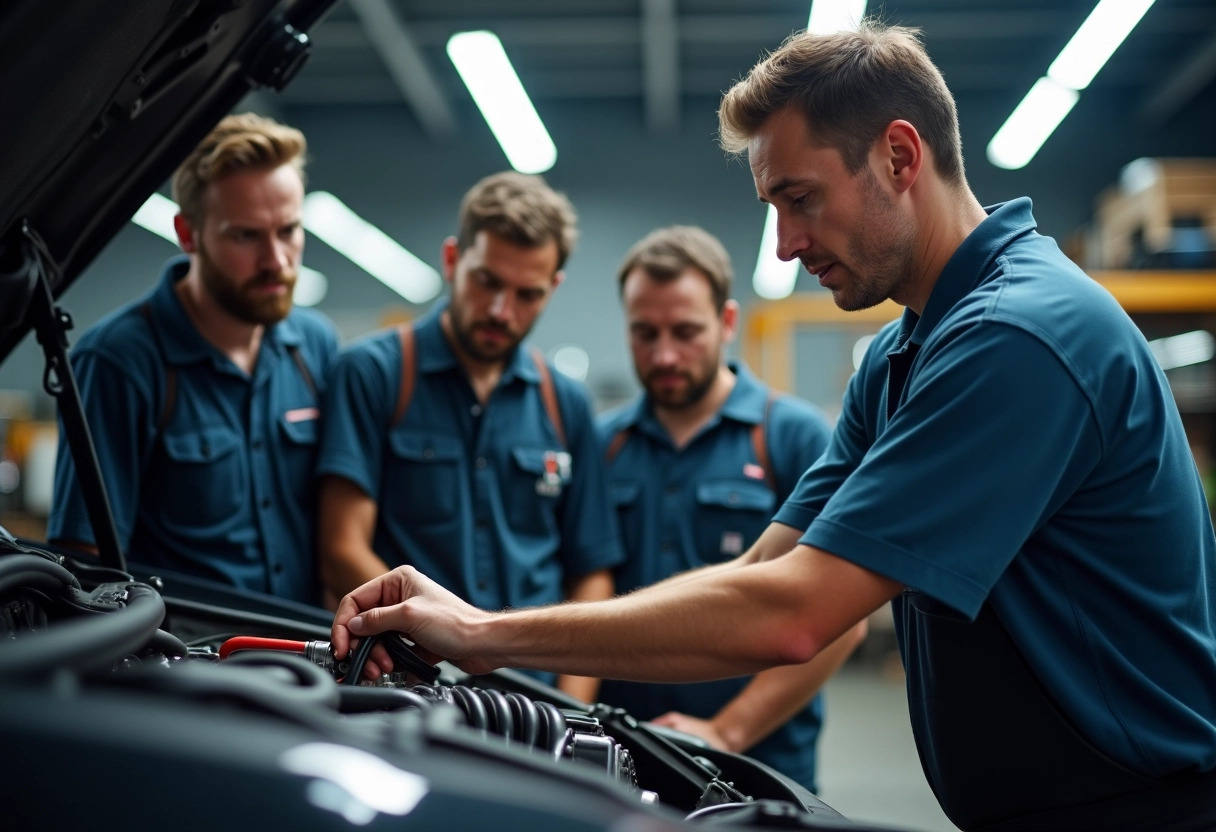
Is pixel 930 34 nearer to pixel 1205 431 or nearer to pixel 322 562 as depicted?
pixel 1205 431

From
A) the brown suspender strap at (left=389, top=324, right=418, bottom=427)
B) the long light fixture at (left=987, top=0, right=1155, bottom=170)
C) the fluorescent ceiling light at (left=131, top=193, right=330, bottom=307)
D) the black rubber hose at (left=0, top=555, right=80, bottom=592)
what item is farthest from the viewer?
the fluorescent ceiling light at (left=131, top=193, right=330, bottom=307)

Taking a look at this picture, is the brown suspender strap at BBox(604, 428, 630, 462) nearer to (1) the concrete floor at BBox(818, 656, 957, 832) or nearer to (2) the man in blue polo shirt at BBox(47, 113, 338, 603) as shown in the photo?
(2) the man in blue polo shirt at BBox(47, 113, 338, 603)

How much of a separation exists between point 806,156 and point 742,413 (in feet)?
3.96

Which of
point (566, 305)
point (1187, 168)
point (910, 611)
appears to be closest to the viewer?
point (910, 611)

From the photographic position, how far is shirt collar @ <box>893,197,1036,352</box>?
1.27 meters

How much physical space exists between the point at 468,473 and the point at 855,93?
1.31 metres

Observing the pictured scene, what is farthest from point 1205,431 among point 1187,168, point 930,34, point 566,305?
point 566,305

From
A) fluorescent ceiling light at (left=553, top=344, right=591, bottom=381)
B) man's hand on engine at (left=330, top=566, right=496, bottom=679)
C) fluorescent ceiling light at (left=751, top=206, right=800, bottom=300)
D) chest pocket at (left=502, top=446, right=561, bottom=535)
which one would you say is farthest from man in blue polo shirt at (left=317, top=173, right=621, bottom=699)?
fluorescent ceiling light at (left=553, top=344, right=591, bottom=381)

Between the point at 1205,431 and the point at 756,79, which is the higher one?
the point at 1205,431

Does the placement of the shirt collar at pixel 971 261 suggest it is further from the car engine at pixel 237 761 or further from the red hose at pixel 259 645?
the red hose at pixel 259 645

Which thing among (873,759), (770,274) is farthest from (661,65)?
(873,759)

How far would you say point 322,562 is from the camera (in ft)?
7.03

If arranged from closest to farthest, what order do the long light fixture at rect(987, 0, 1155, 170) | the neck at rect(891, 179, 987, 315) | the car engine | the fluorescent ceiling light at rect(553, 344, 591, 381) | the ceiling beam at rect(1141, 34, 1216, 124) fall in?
the car engine, the neck at rect(891, 179, 987, 315), the long light fixture at rect(987, 0, 1155, 170), the ceiling beam at rect(1141, 34, 1216, 124), the fluorescent ceiling light at rect(553, 344, 591, 381)

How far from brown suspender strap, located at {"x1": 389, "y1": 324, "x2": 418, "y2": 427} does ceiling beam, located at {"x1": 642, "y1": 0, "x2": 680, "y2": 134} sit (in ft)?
17.7
